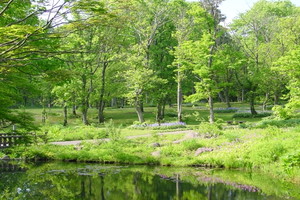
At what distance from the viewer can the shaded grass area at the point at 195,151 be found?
46.8 feet

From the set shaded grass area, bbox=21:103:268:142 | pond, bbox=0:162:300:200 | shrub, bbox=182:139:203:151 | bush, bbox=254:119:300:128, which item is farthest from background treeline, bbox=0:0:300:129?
shrub, bbox=182:139:203:151

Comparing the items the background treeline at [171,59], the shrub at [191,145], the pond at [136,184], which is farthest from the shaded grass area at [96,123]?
the pond at [136,184]

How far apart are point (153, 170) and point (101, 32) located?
2067 centimetres

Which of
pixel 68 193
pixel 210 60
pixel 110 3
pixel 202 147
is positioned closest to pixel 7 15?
pixel 110 3

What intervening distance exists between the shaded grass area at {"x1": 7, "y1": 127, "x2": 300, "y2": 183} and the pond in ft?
2.35

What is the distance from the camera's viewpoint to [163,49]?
37344 millimetres

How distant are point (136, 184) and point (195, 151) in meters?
5.06

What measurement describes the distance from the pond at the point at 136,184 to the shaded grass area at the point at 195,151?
0.72 meters

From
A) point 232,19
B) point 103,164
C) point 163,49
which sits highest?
point 232,19

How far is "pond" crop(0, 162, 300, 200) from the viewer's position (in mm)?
10703

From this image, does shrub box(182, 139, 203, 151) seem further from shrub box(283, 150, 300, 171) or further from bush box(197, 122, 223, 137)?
shrub box(283, 150, 300, 171)

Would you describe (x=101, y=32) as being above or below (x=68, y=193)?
above

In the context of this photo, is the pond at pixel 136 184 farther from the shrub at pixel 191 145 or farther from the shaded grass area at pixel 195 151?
the shrub at pixel 191 145

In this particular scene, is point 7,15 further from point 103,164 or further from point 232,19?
point 232,19
